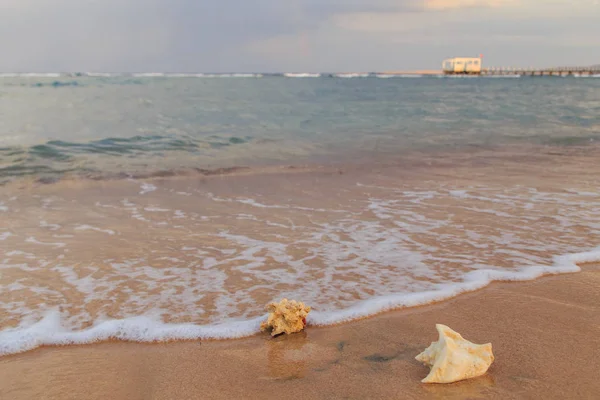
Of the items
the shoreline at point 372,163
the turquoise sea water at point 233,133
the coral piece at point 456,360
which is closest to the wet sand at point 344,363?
the coral piece at point 456,360

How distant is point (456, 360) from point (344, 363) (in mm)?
648

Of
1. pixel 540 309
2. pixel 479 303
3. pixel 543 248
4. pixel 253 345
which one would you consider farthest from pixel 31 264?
pixel 543 248

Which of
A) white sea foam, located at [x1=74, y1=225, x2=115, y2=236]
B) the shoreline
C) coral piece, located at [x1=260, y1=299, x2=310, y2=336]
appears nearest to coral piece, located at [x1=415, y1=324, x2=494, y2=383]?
coral piece, located at [x1=260, y1=299, x2=310, y2=336]

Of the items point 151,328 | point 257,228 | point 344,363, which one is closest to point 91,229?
point 257,228

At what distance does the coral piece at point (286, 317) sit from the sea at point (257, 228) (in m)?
0.20

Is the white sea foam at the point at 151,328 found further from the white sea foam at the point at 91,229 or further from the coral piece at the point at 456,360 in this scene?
the white sea foam at the point at 91,229

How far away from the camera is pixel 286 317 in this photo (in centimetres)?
321

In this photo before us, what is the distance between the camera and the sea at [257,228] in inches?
147

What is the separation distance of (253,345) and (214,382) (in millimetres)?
453

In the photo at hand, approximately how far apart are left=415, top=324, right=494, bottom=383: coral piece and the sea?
999 millimetres

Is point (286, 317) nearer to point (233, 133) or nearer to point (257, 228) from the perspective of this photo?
point (257, 228)

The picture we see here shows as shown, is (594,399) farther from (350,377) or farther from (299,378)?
(299,378)

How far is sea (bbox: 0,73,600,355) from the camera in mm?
3727

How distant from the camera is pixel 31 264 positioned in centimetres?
458
